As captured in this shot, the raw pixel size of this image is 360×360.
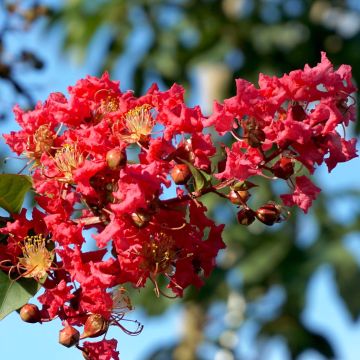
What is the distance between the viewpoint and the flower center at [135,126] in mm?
1267

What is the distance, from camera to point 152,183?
1163 mm

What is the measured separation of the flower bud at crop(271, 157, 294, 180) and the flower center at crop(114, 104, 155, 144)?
0.17 meters

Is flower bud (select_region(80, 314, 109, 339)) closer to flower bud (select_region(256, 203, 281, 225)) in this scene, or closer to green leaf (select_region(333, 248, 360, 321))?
flower bud (select_region(256, 203, 281, 225))

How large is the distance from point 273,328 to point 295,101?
276cm

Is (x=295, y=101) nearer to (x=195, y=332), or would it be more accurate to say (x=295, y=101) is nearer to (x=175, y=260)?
(x=175, y=260)

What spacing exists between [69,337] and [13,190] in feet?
0.73

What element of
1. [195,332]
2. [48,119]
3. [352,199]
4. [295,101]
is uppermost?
[295,101]

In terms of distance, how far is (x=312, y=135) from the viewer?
122 centimetres

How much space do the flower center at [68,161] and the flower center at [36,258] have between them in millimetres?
88

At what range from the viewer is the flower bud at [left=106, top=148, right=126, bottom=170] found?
1.18 m

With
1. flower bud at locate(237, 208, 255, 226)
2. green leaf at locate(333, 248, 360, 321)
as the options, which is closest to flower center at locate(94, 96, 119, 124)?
flower bud at locate(237, 208, 255, 226)

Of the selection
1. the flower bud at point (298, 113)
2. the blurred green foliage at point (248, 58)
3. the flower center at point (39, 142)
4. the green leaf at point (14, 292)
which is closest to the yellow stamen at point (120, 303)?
the green leaf at point (14, 292)

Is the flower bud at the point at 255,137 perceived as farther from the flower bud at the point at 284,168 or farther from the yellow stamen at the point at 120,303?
the yellow stamen at the point at 120,303

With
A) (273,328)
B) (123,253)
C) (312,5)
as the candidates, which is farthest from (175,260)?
(312,5)
